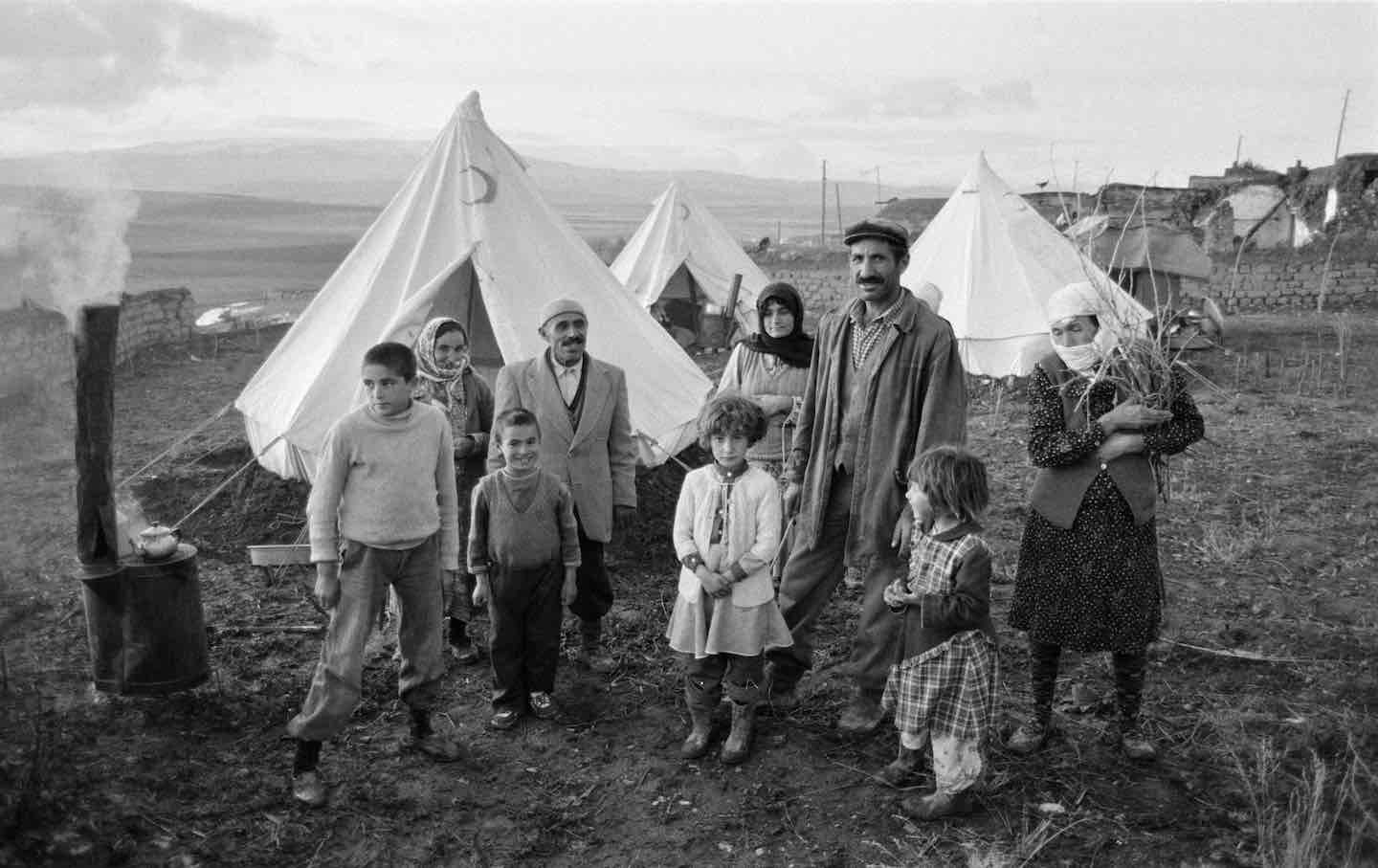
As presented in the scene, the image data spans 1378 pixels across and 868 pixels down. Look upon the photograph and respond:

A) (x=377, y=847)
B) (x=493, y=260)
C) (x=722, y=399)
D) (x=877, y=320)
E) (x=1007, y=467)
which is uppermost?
(x=493, y=260)

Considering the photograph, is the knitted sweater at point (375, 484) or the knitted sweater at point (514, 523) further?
the knitted sweater at point (514, 523)

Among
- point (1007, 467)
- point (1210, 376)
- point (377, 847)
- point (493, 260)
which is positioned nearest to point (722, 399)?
point (377, 847)

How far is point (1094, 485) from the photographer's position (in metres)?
3.13

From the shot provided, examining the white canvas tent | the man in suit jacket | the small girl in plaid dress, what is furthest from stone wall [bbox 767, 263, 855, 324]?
the small girl in plaid dress

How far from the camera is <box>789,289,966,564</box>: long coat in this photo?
3242mm

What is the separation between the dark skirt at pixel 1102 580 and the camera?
3115 mm

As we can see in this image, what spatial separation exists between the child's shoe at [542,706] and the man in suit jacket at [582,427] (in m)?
0.44

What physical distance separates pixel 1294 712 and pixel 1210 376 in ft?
27.9

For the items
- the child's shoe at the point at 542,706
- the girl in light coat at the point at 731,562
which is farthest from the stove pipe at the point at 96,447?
the girl in light coat at the point at 731,562

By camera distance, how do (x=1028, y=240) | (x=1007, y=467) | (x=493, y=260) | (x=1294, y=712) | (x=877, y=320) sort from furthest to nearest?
(x=1028, y=240) → (x=1007, y=467) → (x=493, y=260) → (x=1294, y=712) → (x=877, y=320)

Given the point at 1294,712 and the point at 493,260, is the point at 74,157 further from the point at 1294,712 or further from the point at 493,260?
the point at 1294,712

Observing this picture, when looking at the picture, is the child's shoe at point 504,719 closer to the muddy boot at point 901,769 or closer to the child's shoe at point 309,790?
the child's shoe at point 309,790

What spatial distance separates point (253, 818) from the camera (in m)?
2.98

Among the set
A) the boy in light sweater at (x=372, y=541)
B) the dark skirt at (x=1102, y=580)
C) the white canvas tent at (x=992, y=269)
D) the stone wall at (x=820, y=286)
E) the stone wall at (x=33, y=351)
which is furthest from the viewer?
the stone wall at (x=820, y=286)
